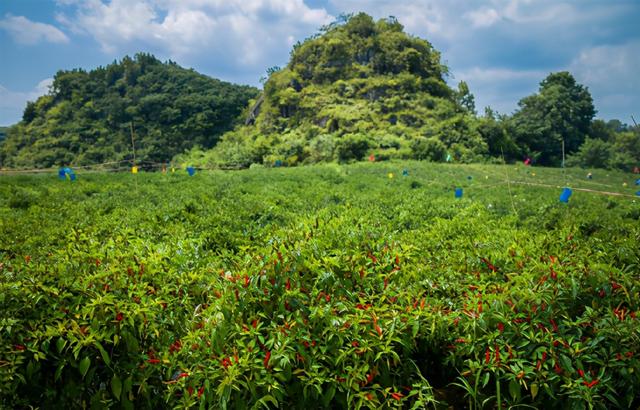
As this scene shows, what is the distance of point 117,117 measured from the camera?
1928 inches

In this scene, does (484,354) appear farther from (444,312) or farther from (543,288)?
(543,288)

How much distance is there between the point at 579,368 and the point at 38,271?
10.5ft

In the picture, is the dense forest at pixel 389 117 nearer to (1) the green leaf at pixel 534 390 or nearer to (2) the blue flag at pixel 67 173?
(2) the blue flag at pixel 67 173

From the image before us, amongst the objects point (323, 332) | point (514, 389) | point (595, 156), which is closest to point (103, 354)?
point (323, 332)

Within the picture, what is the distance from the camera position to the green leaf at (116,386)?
84.7 inches

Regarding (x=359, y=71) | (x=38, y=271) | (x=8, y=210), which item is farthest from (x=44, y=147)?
(x=38, y=271)

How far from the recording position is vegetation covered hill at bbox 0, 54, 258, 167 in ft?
143

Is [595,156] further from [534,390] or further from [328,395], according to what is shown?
[328,395]

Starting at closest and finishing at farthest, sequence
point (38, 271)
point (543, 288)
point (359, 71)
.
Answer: point (543, 288) → point (38, 271) → point (359, 71)

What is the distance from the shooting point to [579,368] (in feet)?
6.47

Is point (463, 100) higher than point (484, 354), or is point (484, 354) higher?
point (463, 100)

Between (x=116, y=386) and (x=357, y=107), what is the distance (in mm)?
34608

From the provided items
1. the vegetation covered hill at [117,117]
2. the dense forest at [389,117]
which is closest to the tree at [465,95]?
the dense forest at [389,117]

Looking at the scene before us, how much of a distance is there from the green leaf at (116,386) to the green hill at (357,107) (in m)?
27.4
